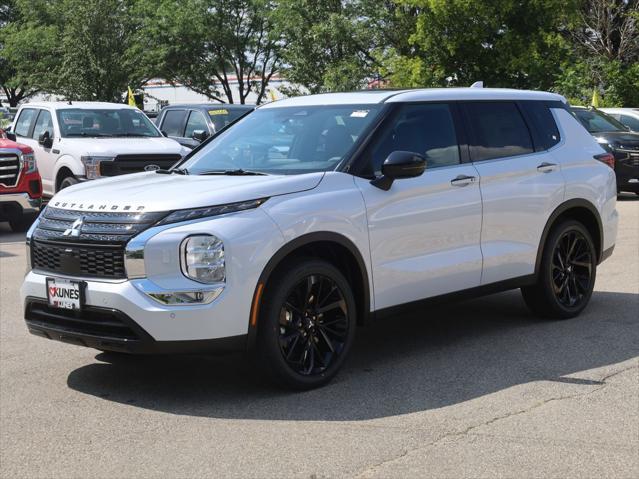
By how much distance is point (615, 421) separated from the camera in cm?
527

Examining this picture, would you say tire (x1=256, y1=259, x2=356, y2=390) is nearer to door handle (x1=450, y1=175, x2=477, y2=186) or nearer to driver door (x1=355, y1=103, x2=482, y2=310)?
driver door (x1=355, y1=103, x2=482, y2=310)

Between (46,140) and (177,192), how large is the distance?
1039cm

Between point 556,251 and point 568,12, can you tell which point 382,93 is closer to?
point 556,251

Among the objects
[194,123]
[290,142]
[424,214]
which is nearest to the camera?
[424,214]

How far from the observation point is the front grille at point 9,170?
47.1ft

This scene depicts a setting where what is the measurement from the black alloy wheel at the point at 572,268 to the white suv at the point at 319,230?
0.01m

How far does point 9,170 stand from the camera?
14.4 metres

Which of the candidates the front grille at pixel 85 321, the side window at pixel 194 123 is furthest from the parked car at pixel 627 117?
the front grille at pixel 85 321

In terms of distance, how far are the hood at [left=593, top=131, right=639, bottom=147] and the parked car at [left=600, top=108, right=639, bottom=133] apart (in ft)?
8.17

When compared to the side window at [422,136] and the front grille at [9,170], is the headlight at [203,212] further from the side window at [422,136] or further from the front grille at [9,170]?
the front grille at [9,170]

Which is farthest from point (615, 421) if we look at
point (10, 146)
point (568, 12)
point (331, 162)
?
point (568, 12)

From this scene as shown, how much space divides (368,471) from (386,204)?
2150 mm

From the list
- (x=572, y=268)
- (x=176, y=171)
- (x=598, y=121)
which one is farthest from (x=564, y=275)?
(x=598, y=121)

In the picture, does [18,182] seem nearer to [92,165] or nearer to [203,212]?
[92,165]
